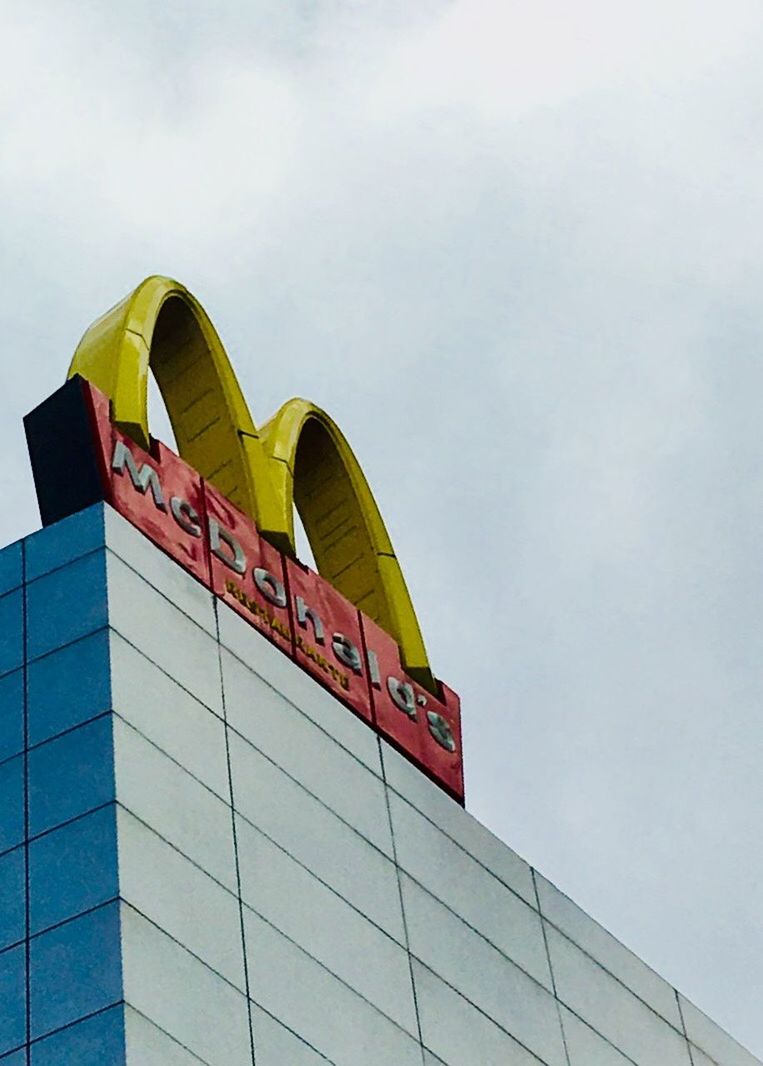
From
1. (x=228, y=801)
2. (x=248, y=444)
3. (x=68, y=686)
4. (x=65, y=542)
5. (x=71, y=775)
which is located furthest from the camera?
(x=248, y=444)

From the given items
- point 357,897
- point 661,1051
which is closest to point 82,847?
point 357,897

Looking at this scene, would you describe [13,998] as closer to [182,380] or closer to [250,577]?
[250,577]

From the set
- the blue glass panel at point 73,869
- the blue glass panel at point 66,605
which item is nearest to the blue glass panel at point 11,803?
the blue glass panel at point 73,869

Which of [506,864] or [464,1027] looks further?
[506,864]

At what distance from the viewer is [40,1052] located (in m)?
33.0

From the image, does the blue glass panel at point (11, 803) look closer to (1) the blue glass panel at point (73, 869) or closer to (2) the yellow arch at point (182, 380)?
(1) the blue glass panel at point (73, 869)

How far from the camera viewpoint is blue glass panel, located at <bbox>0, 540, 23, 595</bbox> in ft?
128

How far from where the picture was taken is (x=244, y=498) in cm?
4506

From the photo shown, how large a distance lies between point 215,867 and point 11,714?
12.4ft

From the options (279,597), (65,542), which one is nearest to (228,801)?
(65,542)

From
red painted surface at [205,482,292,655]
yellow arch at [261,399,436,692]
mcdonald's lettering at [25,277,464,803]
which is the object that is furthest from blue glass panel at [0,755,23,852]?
yellow arch at [261,399,436,692]

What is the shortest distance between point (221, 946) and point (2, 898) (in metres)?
3.16

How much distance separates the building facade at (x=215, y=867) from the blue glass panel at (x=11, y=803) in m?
0.04

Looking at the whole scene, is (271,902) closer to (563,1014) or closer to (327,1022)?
(327,1022)
